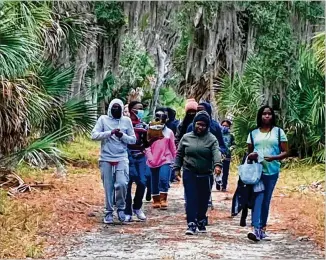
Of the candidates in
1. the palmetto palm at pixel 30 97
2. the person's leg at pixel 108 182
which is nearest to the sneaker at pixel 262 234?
the person's leg at pixel 108 182

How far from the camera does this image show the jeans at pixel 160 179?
Result: 10930 mm

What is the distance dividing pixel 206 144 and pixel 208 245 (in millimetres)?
1277

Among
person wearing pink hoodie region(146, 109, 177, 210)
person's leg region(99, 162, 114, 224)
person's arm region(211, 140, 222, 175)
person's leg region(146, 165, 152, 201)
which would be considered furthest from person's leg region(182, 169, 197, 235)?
person wearing pink hoodie region(146, 109, 177, 210)

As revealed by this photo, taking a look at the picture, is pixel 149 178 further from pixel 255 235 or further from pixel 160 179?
pixel 255 235

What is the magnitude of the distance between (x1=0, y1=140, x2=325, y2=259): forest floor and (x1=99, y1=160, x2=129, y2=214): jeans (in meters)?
0.37

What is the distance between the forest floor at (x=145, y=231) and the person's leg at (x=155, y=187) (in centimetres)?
13

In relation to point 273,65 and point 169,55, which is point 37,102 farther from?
point 169,55

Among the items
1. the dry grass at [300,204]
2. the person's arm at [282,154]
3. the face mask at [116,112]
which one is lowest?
the dry grass at [300,204]

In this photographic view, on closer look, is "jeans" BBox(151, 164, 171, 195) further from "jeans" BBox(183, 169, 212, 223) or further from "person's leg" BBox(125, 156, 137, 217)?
"jeans" BBox(183, 169, 212, 223)

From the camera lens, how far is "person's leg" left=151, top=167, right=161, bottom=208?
36.1 feet

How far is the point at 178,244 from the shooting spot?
25.7 feet

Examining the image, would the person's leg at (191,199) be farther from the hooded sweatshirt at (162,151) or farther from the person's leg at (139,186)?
the hooded sweatshirt at (162,151)

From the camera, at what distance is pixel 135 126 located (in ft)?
33.2

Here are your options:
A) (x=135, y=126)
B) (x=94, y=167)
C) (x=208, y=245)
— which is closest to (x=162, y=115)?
(x=135, y=126)
